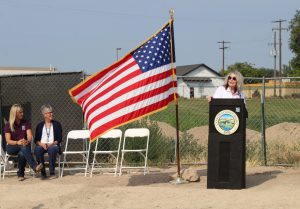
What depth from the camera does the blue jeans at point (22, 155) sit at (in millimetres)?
11438

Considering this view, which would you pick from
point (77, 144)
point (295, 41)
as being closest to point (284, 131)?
point (77, 144)

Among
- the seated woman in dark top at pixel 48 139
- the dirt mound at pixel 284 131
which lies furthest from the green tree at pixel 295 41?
the seated woman in dark top at pixel 48 139

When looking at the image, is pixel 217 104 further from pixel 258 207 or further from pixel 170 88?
pixel 258 207

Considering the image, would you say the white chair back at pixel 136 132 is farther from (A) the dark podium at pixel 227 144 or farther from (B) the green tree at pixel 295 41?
(B) the green tree at pixel 295 41

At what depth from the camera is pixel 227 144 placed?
31.2 feet

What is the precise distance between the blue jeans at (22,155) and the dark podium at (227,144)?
12.1 ft

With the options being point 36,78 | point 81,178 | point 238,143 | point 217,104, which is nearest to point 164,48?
point 217,104

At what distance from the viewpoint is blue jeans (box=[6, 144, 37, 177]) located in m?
11.4

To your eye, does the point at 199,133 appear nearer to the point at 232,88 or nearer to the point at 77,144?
the point at 77,144

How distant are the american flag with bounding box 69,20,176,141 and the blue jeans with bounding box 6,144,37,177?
197 cm

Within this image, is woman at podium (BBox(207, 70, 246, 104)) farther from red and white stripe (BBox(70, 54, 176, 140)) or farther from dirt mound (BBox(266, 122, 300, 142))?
dirt mound (BBox(266, 122, 300, 142))

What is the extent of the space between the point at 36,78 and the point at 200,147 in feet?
13.0

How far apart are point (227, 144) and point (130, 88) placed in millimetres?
1807

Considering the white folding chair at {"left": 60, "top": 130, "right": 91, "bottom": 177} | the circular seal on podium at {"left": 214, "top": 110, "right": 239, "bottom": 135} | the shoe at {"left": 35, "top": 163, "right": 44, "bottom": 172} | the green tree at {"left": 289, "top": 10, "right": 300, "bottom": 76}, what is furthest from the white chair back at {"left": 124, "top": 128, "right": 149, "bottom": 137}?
the green tree at {"left": 289, "top": 10, "right": 300, "bottom": 76}
